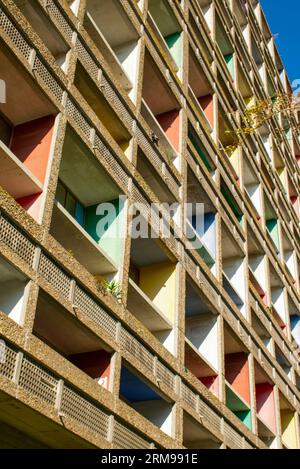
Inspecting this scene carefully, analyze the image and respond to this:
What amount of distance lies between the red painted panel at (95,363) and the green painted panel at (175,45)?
1339cm

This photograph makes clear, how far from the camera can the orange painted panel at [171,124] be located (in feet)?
72.3

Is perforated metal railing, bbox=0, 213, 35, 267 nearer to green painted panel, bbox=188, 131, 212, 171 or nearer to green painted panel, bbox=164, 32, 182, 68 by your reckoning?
green painted panel, bbox=188, 131, 212, 171

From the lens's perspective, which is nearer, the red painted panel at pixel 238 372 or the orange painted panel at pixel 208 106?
the red painted panel at pixel 238 372

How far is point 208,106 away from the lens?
27.4 metres

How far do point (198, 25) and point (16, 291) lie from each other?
19286 mm

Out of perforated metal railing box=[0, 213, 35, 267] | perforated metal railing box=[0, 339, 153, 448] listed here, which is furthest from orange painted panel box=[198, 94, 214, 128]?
perforated metal railing box=[0, 339, 153, 448]

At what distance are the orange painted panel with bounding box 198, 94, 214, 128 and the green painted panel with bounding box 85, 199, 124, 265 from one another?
11018 mm

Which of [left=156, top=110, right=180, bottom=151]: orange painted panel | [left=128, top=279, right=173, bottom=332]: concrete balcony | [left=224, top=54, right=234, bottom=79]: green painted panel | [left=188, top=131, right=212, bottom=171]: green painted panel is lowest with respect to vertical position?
[left=128, top=279, right=173, bottom=332]: concrete balcony

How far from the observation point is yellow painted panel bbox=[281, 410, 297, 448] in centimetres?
2714

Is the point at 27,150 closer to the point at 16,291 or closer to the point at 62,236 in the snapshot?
the point at 62,236

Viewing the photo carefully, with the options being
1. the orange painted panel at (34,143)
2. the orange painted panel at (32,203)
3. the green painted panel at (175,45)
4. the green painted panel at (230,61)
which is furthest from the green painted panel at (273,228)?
the orange painted panel at (32,203)

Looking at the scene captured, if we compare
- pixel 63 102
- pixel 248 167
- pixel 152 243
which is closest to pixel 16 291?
pixel 63 102

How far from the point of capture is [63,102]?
14.7 metres

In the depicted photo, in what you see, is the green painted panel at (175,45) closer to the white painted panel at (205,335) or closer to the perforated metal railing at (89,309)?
the white painted panel at (205,335)
